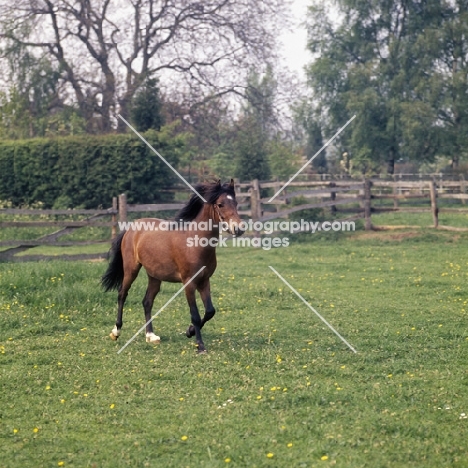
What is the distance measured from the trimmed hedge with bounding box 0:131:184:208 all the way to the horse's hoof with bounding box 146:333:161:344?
54.4 feet

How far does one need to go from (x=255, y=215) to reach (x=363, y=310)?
10177 millimetres

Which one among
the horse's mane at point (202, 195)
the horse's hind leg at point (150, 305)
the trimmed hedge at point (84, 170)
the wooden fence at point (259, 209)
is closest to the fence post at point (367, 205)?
the wooden fence at point (259, 209)

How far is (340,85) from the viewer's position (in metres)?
41.3

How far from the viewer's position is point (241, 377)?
6734mm

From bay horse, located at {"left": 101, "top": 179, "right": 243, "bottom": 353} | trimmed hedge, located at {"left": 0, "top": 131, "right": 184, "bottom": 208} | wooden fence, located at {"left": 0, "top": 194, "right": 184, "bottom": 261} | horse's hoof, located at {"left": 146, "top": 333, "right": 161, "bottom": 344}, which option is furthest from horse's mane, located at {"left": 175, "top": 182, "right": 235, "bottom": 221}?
trimmed hedge, located at {"left": 0, "top": 131, "right": 184, "bottom": 208}

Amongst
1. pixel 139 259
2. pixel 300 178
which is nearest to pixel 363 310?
pixel 139 259

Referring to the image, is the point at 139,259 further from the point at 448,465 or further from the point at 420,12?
the point at 420,12

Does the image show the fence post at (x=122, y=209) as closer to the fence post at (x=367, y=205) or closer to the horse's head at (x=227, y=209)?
the fence post at (x=367, y=205)

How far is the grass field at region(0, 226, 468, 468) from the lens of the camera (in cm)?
494

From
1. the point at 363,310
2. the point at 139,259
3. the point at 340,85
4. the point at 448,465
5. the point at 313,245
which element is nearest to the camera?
the point at 448,465

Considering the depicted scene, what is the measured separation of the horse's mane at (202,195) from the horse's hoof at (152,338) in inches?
59.0

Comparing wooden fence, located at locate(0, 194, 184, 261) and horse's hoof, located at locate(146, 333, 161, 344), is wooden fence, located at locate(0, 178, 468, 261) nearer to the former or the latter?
wooden fence, located at locate(0, 194, 184, 261)

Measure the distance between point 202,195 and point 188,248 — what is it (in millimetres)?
679

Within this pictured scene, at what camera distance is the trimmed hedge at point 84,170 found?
2472cm
